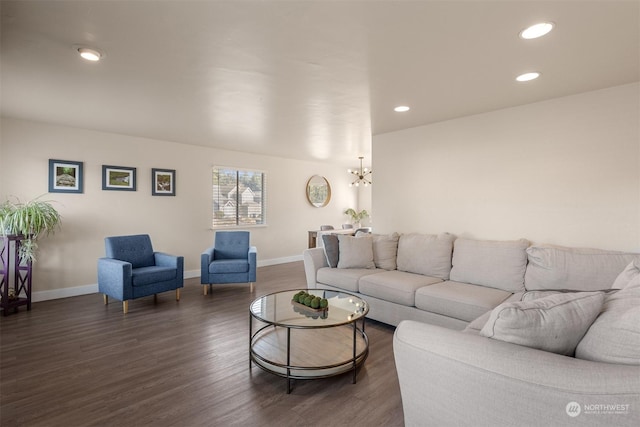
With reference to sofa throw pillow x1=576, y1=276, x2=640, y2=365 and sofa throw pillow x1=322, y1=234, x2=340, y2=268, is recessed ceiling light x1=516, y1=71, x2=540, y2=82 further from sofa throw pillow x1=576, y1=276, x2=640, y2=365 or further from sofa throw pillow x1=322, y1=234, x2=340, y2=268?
sofa throw pillow x1=322, y1=234, x2=340, y2=268

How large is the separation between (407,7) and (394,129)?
279 cm

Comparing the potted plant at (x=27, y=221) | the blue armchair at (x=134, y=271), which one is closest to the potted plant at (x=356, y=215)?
the blue armchair at (x=134, y=271)

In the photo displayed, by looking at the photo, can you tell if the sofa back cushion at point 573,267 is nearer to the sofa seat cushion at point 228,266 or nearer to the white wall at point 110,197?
the sofa seat cushion at point 228,266

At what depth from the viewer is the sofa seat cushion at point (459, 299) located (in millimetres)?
2678

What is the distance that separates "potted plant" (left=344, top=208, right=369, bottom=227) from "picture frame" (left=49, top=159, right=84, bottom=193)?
5906mm

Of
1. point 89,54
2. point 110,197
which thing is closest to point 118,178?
point 110,197

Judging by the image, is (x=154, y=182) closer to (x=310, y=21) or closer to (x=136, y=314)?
(x=136, y=314)

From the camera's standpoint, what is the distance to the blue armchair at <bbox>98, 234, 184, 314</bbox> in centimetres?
376

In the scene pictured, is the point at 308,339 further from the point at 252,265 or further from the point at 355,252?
the point at 252,265

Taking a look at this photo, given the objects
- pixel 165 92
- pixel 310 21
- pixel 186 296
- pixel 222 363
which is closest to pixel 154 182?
pixel 186 296

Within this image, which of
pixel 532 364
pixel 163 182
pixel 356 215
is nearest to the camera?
pixel 532 364

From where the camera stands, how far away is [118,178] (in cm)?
484

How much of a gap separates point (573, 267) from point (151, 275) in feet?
14.9

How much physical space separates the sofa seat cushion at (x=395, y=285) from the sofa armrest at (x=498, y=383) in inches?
71.2
